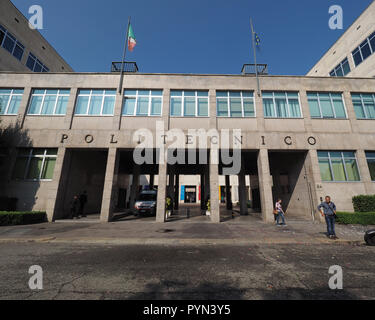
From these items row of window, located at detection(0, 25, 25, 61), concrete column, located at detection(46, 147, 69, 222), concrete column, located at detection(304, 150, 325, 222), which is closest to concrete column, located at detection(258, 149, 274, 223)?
concrete column, located at detection(304, 150, 325, 222)

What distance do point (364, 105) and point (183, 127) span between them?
17164 mm

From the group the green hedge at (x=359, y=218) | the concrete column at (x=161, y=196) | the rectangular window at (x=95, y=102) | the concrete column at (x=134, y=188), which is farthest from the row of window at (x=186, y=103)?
the concrete column at (x=134, y=188)

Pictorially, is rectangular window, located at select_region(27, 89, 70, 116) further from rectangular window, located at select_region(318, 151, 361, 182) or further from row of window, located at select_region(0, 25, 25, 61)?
rectangular window, located at select_region(318, 151, 361, 182)

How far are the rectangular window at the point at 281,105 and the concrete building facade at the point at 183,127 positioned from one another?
0.09m

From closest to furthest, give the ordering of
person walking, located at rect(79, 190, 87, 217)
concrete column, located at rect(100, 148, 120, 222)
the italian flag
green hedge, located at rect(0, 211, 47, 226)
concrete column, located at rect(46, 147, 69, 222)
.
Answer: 1. green hedge, located at rect(0, 211, 47, 226)
2. concrete column, located at rect(46, 147, 69, 222)
3. concrete column, located at rect(100, 148, 120, 222)
4. person walking, located at rect(79, 190, 87, 217)
5. the italian flag

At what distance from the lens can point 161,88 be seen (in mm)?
15859

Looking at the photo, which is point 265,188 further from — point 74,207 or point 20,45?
point 20,45

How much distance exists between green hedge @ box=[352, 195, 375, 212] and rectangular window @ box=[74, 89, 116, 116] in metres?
21.8

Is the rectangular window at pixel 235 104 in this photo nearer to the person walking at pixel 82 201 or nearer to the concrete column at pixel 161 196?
the concrete column at pixel 161 196

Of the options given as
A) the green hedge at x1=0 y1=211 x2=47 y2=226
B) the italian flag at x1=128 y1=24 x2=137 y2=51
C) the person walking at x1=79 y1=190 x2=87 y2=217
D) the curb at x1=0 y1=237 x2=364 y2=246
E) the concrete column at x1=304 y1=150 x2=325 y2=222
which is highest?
the italian flag at x1=128 y1=24 x2=137 y2=51

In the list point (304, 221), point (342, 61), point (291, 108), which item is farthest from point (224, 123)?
point (342, 61)

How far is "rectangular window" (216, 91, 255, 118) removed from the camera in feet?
50.8
